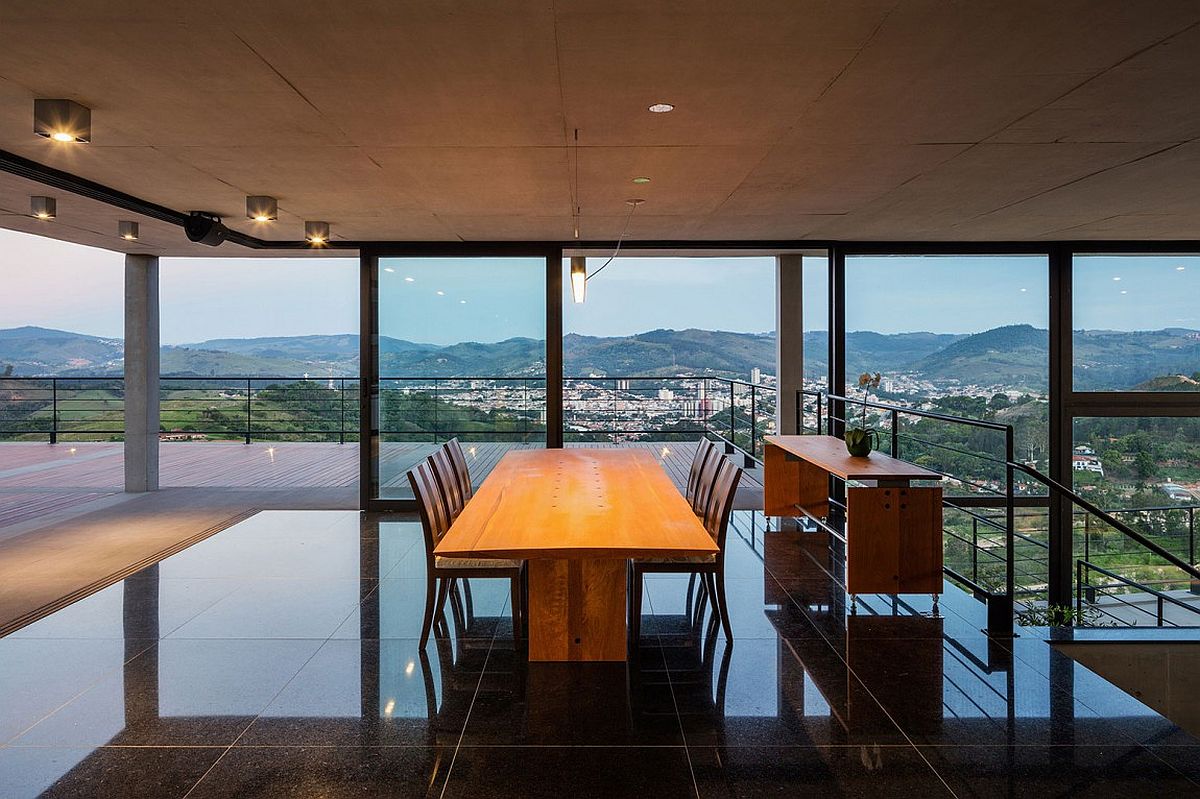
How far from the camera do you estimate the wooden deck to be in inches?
262

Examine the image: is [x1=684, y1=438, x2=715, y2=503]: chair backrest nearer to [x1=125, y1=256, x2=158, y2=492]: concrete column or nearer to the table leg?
the table leg

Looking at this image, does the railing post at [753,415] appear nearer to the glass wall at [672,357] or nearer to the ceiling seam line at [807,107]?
the glass wall at [672,357]

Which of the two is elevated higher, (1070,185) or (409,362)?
(1070,185)

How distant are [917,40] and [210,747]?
3315 millimetres

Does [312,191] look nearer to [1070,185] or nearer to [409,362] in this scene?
[409,362]

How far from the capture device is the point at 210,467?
8594mm

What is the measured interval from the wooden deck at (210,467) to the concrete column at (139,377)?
12.9 inches

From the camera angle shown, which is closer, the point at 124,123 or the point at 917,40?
the point at 917,40

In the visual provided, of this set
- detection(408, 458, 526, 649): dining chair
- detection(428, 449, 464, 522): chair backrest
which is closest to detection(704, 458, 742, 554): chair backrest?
detection(408, 458, 526, 649): dining chair

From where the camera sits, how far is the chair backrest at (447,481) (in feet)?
12.2

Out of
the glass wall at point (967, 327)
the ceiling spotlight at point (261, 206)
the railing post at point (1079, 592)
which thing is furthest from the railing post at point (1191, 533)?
the ceiling spotlight at point (261, 206)

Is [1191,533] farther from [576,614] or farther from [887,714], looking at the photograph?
[576,614]

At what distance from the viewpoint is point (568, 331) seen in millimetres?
6617

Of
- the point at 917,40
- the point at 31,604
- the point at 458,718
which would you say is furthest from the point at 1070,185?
the point at 31,604
